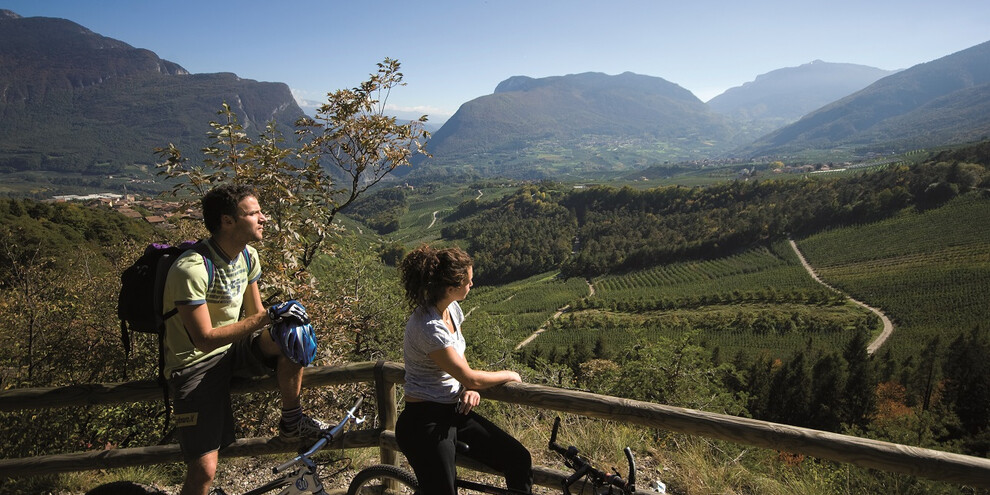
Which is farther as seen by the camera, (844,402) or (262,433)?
(844,402)

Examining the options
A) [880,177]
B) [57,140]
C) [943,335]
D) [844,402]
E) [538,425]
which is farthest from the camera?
[57,140]

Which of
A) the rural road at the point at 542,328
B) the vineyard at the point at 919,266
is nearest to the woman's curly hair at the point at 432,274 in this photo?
the rural road at the point at 542,328

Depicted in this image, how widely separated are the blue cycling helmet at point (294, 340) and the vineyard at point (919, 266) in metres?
46.3

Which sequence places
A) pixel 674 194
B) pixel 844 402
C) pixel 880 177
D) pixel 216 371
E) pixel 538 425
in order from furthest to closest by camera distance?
1. pixel 674 194
2. pixel 880 177
3. pixel 844 402
4. pixel 538 425
5. pixel 216 371

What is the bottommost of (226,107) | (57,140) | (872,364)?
(872,364)

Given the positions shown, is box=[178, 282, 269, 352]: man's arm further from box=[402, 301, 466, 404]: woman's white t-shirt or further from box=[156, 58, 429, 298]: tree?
box=[156, 58, 429, 298]: tree

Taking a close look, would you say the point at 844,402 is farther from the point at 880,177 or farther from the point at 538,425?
the point at 880,177

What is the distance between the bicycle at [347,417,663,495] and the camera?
203 cm

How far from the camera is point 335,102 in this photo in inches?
205

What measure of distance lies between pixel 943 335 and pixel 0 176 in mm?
218221

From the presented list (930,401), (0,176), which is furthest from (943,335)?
(0,176)

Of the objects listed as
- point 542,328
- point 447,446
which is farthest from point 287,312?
point 542,328

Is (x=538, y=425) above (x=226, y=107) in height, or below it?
below

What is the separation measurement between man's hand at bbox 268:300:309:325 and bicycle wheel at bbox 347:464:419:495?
1039 mm
